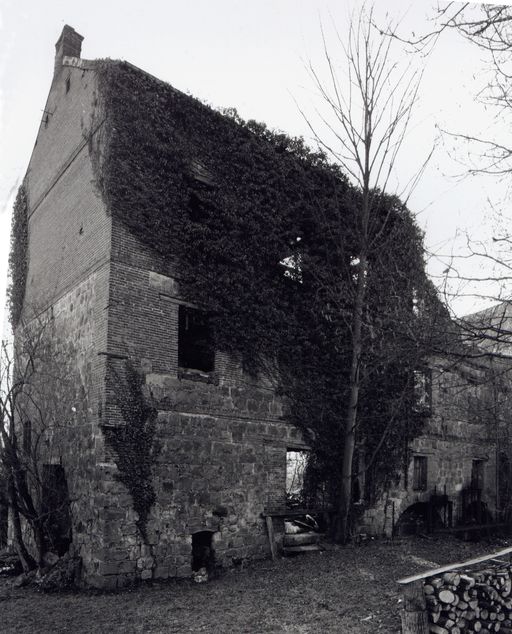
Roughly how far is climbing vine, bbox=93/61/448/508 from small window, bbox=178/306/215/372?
0.30 meters

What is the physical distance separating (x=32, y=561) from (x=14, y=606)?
3.12 meters

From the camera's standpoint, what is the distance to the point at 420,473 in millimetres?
17953

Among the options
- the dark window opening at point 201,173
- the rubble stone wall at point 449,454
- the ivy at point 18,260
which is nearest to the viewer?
the dark window opening at point 201,173

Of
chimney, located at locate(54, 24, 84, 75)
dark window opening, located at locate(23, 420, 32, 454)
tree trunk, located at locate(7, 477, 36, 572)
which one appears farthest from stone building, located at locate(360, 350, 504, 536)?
chimney, located at locate(54, 24, 84, 75)

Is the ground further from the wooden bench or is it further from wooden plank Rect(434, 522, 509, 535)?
wooden plank Rect(434, 522, 509, 535)

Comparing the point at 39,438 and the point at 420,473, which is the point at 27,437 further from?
the point at 420,473

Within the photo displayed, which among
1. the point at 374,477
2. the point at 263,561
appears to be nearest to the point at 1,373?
the point at 263,561

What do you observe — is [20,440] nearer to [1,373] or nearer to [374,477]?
[1,373]

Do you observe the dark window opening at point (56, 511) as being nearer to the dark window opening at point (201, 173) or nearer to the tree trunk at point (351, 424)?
the tree trunk at point (351, 424)

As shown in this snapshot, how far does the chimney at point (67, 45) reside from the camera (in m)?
15.6

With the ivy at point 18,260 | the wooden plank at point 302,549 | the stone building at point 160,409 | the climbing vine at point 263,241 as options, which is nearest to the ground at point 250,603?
the wooden plank at point 302,549

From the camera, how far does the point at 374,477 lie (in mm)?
15516

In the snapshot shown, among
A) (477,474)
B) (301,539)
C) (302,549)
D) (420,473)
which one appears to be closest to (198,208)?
(301,539)

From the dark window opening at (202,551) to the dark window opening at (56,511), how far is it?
258 cm
